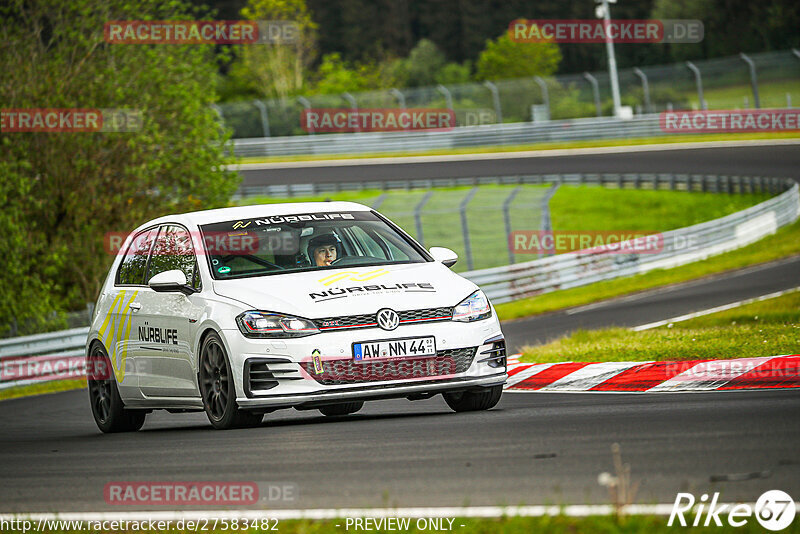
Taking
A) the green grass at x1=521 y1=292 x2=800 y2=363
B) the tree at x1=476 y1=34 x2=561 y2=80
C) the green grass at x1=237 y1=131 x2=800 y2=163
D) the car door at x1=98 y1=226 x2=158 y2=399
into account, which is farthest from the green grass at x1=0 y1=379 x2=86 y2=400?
the tree at x1=476 y1=34 x2=561 y2=80

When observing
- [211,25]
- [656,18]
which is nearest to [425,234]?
[211,25]

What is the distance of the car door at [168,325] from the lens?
9.46 meters

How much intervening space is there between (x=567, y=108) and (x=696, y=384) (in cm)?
4378

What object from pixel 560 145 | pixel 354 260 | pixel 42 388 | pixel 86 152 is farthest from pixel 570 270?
pixel 560 145

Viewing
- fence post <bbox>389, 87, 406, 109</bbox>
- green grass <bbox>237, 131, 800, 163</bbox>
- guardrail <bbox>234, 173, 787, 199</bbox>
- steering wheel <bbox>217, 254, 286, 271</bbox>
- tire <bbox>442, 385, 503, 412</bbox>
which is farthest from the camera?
fence post <bbox>389, 87, 406, 109</bbox>

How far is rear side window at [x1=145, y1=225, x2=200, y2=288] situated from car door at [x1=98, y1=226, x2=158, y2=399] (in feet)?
0.47

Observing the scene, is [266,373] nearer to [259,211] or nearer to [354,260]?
[354,260]

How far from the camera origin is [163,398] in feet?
32.6

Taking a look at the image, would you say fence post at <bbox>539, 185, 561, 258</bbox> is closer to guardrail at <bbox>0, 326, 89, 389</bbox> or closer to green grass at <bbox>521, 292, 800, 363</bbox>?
guardrail at <bbox>0, 326, 89, 389</bbox>

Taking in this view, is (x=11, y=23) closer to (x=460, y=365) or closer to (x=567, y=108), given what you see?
(x=460, y=365)

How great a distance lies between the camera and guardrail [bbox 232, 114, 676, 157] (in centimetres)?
4969

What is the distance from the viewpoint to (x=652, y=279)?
26.9 metres

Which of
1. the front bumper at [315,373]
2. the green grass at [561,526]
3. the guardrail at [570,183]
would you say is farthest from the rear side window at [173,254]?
the guardrail at [570,183]

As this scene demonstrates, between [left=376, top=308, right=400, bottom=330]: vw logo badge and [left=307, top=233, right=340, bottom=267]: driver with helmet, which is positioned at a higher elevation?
[left=307, top=233, right=340, bottom=267]: driver with helmet
